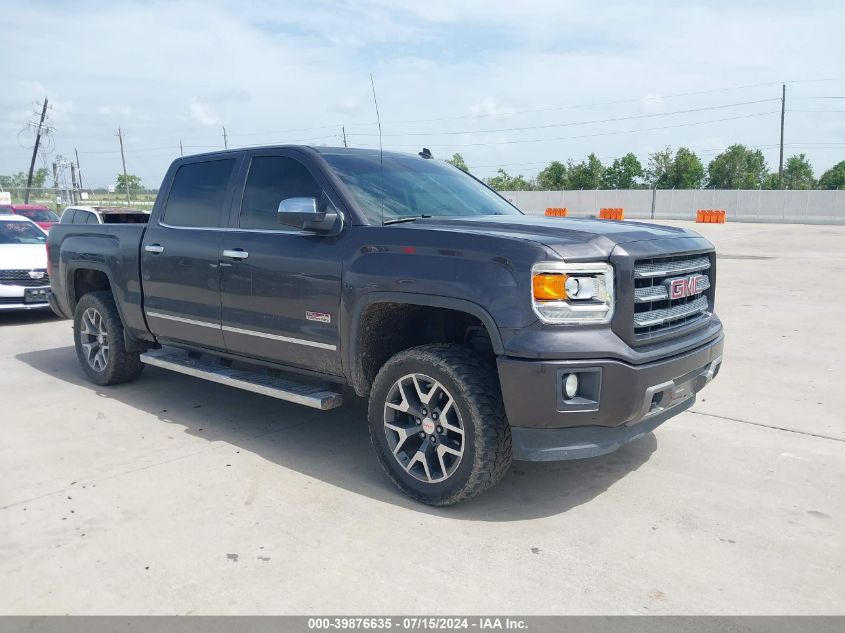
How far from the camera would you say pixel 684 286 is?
13.1 ft

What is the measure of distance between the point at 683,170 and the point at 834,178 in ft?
79.1

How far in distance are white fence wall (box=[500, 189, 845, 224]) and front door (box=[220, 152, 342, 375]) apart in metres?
34.5

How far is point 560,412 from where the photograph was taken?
134 inches

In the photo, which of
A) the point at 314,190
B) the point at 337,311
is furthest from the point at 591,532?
the point at 314,190

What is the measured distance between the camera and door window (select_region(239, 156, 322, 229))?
15.3ft

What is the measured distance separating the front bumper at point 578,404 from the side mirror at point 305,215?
144cm

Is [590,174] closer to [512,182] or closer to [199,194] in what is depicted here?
[512,182]

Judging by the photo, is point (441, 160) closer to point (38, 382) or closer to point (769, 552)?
point (769, 552)

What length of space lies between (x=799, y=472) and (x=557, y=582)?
210 cm

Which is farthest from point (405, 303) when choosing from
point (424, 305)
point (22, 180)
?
point (22, 180)

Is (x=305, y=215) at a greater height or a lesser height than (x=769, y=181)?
lesser

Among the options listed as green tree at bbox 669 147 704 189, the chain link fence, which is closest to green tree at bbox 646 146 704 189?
green tree at bbox 669 147 704 189

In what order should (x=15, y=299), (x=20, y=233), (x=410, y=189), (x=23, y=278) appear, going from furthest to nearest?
(x=20, y=233)
(x=23, y=278)
(x=15, y=299)
(x=410, y=189)

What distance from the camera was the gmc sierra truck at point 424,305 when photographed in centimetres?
346
